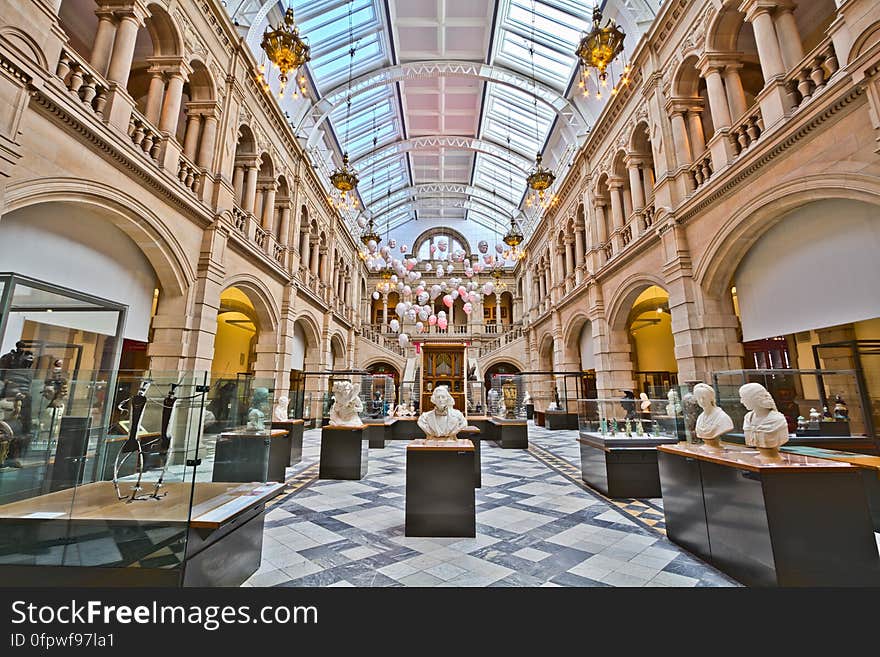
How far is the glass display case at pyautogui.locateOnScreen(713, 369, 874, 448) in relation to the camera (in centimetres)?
465

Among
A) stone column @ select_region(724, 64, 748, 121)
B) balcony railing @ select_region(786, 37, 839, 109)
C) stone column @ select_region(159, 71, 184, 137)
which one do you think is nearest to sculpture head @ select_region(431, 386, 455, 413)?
balcony railing @ select_region(786, 37, 839, 109)

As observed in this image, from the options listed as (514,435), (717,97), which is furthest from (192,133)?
(717,97)

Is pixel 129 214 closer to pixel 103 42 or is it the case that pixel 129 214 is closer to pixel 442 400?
pixel 103 42

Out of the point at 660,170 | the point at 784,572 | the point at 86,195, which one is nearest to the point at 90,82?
the point at 86,195

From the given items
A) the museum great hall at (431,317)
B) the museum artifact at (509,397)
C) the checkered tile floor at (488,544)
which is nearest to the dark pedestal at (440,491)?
the museum great hall at (431,317)

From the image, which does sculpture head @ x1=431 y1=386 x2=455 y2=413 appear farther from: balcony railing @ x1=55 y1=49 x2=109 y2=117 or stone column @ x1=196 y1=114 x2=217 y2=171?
stone column @ x1=196 y1=114 x2=217 y2=171

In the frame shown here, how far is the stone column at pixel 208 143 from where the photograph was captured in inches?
330

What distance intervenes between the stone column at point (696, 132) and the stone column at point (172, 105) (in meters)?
11.1

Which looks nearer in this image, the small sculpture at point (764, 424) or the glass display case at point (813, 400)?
the small sculpture at point (764, 424)

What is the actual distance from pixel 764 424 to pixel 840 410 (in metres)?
4.10

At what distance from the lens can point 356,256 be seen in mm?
21859

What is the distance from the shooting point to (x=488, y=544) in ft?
11.5

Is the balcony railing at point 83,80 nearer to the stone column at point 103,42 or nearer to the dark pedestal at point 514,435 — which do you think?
the stone column at point 103,42

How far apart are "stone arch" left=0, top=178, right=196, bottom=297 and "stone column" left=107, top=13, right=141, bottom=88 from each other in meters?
1.92
